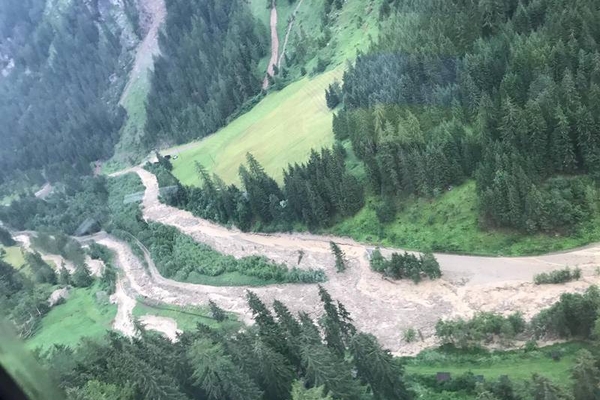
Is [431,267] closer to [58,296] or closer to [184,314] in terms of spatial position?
[184,314]

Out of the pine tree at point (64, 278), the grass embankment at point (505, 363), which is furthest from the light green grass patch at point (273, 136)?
the grass embankment at point (505, 363)

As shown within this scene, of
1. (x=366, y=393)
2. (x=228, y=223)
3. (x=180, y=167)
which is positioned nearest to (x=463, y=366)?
(x=366, y=393)

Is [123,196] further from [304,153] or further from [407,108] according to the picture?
[407,108]

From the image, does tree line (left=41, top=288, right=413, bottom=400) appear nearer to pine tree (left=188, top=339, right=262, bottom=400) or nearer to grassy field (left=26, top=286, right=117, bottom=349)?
pine tree (left=188, top=339, right=262, bottom=400)

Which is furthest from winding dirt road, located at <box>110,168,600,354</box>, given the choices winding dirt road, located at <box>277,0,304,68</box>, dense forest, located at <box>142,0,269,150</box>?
winding dirt road, located at <box>277,0,304,68</box>

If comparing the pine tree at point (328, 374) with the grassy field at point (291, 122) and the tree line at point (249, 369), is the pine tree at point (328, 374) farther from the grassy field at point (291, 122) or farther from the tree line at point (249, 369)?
the grassy field at point (291, 122)

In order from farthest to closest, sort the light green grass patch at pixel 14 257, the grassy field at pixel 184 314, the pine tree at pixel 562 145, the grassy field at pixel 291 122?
the light green grass patch at pixel 14 257 → the grassy field at pixel 291 122 → the grassy field at pixel 184 314 → the pine tree at pixel 562 145

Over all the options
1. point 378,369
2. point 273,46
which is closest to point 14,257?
point 273,46
